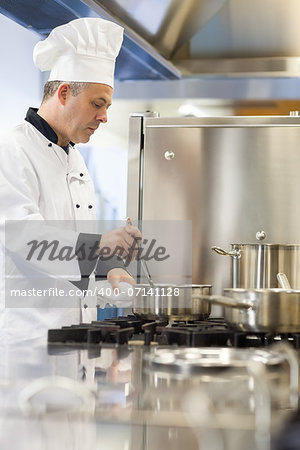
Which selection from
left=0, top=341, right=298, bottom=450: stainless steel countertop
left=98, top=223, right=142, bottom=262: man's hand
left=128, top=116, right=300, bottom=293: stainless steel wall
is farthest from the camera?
left=128, top=116, right=300, bottom=293: stainless steel wall

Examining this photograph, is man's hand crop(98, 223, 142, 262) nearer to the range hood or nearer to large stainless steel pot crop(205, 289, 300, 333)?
large stainless steel pot crop(205, 289, 300, 333)

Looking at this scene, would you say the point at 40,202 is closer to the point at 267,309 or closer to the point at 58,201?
the point at 58,201

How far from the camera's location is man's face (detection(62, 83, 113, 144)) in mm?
2410

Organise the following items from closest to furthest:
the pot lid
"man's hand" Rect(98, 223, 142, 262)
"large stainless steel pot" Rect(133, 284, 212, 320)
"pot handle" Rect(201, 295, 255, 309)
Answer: the pot lid < "pot handle" Rect(201, 295, 255, 309) < "large stainless steel pot" Rect(133, 284, 212, 320) < "man's hand" Rect(98, 223, 142, 262)

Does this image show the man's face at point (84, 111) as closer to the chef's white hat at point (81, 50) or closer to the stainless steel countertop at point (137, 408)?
the chef's white hat at point (81, 50)

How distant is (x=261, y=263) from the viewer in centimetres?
231

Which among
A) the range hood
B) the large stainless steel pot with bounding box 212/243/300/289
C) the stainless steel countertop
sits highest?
the range hood

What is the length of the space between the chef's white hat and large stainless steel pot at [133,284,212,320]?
112cm

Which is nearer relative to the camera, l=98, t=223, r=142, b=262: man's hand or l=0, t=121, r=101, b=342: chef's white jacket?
l=98, t=223, r=142, b=262: man's hand

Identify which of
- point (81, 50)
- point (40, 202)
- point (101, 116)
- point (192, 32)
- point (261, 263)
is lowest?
point (261, 263)

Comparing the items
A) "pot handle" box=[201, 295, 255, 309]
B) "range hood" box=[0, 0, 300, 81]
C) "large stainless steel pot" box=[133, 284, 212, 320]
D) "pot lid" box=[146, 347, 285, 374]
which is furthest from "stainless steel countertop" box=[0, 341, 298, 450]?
"range hood" box=[0, 0, 300, 81]

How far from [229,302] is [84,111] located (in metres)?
1.37

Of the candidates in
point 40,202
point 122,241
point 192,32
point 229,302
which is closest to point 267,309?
point 229,302

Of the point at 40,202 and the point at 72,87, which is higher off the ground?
the point at 72,87
